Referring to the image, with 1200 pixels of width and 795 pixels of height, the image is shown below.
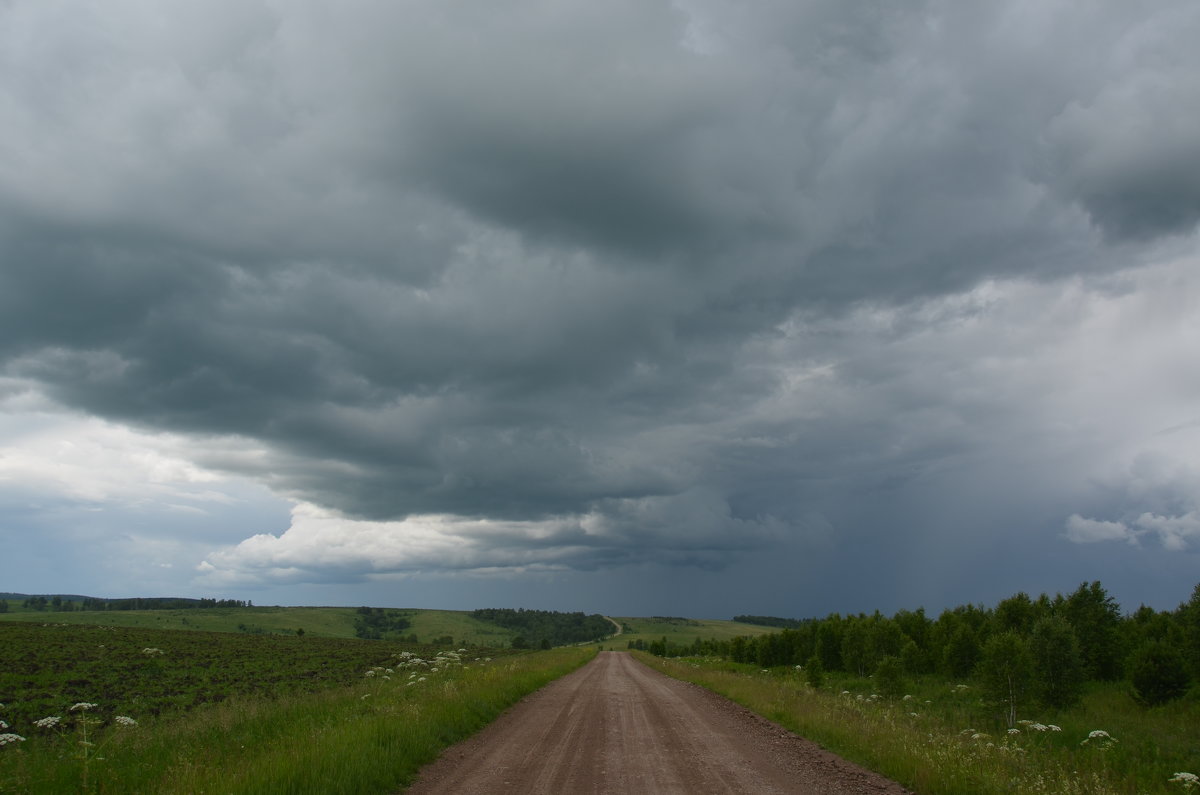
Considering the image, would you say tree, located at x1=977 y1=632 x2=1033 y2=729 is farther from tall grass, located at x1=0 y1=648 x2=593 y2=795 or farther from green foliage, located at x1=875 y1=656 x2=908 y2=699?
tall grass, located at x1=0 y1=648 x2=593 y2=795

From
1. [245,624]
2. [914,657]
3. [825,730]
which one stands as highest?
[825,730]

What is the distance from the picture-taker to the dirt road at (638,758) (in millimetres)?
12156

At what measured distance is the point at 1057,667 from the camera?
31.8 meters

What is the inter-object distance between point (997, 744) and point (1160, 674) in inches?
936

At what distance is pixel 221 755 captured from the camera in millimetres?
13227

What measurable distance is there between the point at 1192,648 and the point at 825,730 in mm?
32026

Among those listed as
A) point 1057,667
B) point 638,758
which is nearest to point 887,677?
point 1057,667

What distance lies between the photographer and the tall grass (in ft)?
35.3

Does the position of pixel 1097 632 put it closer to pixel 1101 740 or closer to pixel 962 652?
pixel 962 652

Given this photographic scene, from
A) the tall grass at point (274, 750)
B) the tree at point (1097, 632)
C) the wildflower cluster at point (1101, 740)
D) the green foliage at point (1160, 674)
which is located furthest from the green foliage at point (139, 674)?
the tree at point (1097, 632)

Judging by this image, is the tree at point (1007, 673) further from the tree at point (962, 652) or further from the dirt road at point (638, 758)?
the tree at point (962, 652)

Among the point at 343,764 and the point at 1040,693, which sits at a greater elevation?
the point at 343,764

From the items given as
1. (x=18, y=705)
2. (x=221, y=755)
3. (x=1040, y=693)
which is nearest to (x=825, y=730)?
(x=221, y=755)

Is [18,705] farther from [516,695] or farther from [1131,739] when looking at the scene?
[1131,739]
